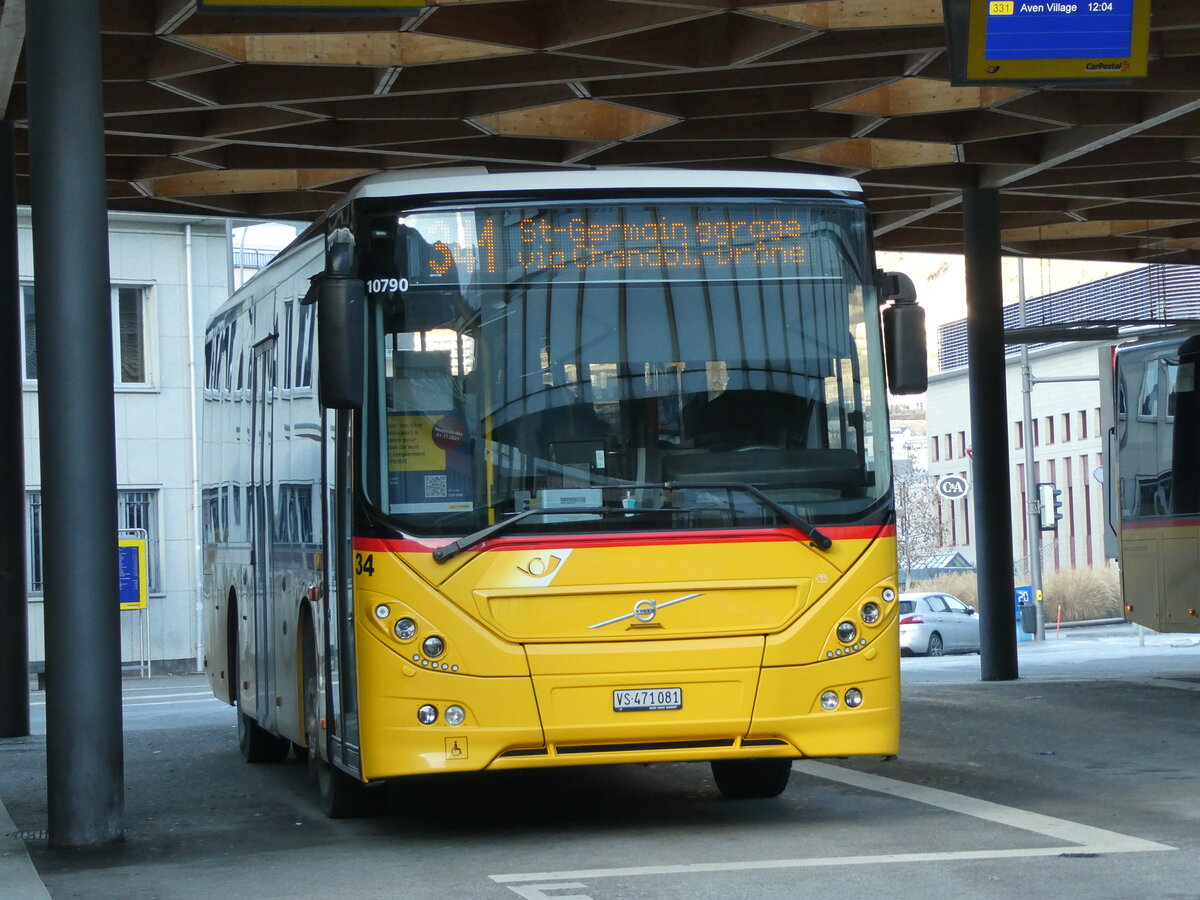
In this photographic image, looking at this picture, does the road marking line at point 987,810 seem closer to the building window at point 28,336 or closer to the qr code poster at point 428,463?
the qr code poster at point 428,463

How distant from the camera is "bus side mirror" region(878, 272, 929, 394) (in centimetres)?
1016

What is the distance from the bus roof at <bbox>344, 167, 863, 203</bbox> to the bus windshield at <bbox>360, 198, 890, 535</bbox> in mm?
124

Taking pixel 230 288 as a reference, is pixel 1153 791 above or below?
below

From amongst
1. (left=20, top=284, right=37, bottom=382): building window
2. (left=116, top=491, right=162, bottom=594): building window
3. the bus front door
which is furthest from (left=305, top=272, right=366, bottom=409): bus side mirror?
(left=116, top=491, right=162, bottom=594): building window

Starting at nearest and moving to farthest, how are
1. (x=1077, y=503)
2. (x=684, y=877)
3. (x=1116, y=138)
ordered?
(x=684, y=877)
(x=1116, y=138)
(x=1077, y=503)

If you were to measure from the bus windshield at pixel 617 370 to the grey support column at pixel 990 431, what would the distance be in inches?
466

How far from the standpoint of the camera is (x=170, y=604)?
37.0 meters

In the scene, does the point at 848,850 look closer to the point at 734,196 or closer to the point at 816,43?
the point at 734,196

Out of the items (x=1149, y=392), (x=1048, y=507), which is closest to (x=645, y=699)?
(x=1149, y=392)

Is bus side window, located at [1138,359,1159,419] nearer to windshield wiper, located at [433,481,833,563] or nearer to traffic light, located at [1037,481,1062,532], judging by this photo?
windshield wiper, located at [433,481,833,563]

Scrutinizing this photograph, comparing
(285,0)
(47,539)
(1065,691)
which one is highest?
(285,0)

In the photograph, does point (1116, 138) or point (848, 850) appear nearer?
point (848, 850)

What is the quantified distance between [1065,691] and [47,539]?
39.2 ft

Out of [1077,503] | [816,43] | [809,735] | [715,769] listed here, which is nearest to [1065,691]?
[816,43]
